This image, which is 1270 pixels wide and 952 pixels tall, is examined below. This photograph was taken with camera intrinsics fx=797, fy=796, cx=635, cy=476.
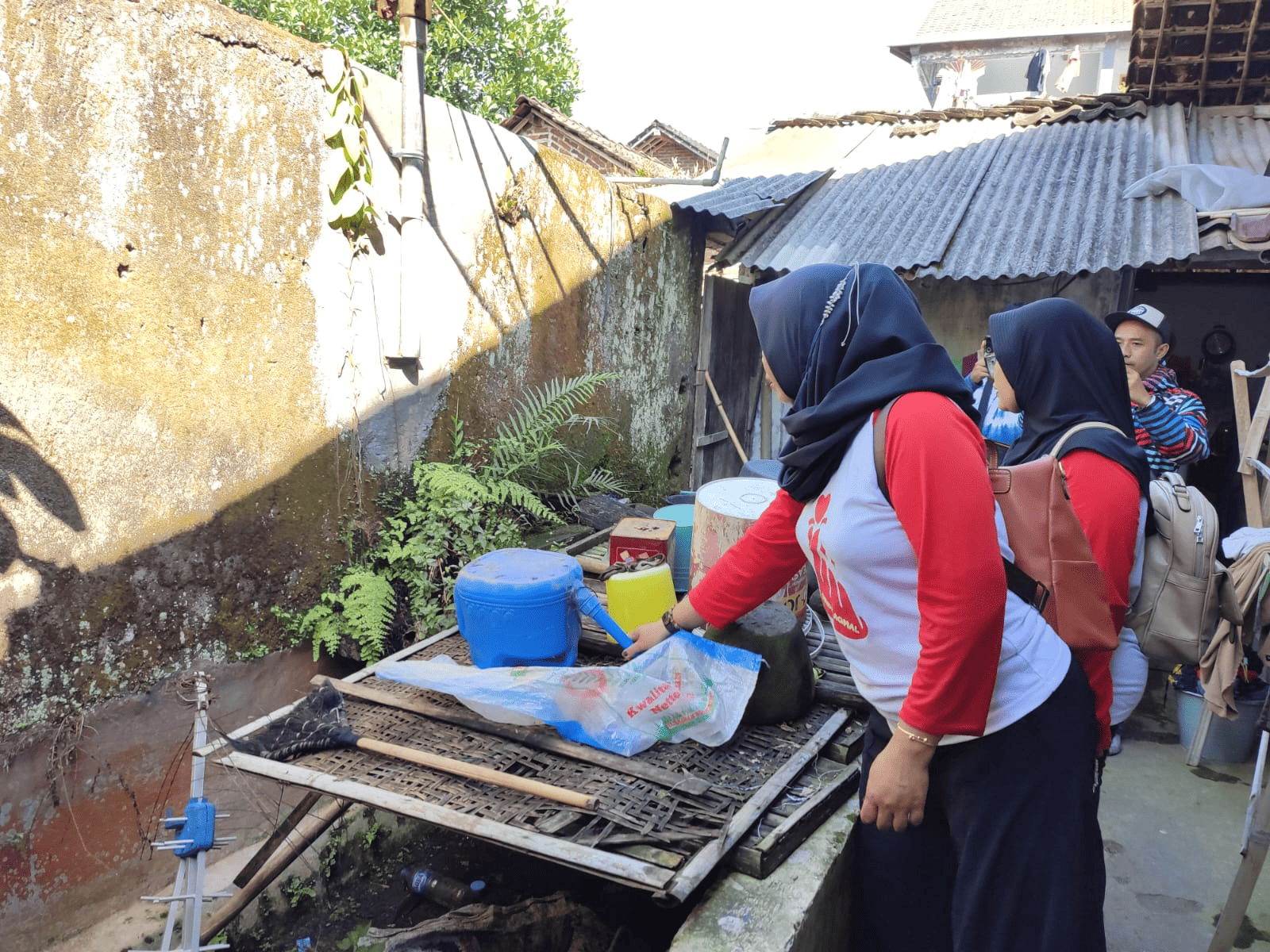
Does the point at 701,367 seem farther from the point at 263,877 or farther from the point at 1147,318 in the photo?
the point at 263,877

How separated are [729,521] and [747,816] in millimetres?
1179

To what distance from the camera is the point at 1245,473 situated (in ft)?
11.7

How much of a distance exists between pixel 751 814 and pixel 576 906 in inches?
29.1

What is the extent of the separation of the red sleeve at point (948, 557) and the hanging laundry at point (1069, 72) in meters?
21.2

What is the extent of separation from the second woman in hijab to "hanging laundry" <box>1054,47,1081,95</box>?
2025cm

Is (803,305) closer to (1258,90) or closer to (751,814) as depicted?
(751,814)

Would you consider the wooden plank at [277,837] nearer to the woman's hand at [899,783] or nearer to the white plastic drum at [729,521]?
the white plastic drum at [729,521]

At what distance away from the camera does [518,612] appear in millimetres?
2533

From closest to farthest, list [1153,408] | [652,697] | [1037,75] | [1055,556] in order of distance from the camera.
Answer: [1055,556] → [652,697] → [1153,408] → [1037,75]

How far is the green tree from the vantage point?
16.8m

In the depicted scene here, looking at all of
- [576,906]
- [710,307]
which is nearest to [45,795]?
[576,906]

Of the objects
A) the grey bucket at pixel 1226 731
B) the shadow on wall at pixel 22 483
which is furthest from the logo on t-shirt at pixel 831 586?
the grey bucket at pixel 1226 731

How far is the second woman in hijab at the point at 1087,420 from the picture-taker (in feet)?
6.19

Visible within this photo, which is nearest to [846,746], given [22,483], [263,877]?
[263,877]
